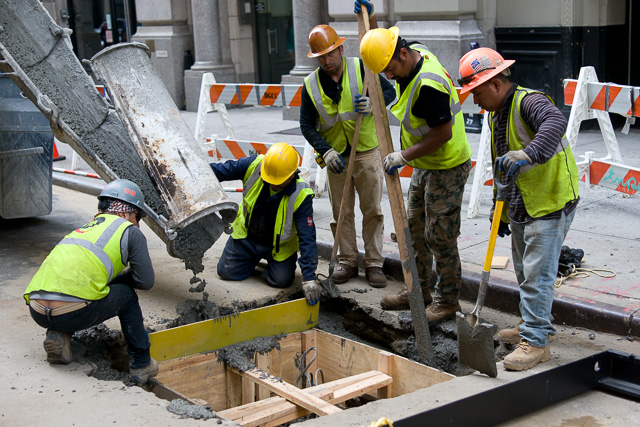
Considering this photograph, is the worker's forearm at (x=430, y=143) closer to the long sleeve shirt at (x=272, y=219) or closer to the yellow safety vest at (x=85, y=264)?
the long sleeve shirt at (x=272, y=219)

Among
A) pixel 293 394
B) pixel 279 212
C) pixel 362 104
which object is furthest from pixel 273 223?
pixel 293 394

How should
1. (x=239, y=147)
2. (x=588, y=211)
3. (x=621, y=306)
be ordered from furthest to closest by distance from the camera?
(x=239, y=147), (x=588, y=211), (x=621, y=306)

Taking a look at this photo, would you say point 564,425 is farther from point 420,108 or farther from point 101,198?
point 101,198

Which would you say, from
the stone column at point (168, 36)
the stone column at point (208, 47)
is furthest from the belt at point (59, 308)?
the stone column at point (168, 36)

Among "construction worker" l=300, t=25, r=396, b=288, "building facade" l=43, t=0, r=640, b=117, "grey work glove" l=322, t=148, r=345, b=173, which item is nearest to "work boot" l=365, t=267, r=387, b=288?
"construction worker" l=300, t=25, r=396, b=288

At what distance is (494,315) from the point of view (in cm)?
533

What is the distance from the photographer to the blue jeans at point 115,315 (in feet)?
14.2

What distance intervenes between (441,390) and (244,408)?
1189mm

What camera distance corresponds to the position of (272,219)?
5.95 meters

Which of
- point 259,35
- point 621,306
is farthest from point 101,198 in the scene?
point 259,35

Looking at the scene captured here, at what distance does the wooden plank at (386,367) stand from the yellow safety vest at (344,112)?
1667mm

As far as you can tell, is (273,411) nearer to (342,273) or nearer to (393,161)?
(393,161)

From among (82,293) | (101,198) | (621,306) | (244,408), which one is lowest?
(244,408)

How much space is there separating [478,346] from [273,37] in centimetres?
1268
